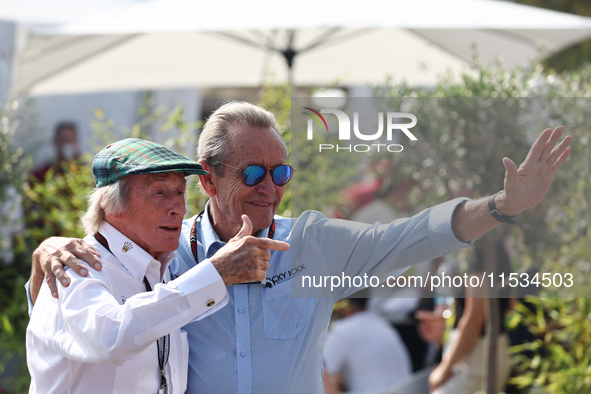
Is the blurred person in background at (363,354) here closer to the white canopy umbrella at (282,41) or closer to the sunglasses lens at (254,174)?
the white canopy umbrella at (282,41)

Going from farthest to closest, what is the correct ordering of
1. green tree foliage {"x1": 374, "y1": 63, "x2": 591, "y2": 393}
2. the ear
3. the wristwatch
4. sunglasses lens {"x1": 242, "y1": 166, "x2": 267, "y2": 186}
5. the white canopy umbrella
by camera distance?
the white canopy umbrella, green tree foliage {"x1": 374, "y1": 63, "x2": 591, "y2": 393}, the ear, sunglasses lens {"x1": 242, "y1": 166, "x2": 267, "y2": 186}, the wristwatch

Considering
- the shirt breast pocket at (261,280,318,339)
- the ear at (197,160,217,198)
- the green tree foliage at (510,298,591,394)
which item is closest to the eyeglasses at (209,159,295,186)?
the ear at (197,160,217,198)

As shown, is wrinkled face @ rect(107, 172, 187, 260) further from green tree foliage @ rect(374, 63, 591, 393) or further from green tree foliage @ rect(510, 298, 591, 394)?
green tree foliage @ rect(510, 298, 591, 394)

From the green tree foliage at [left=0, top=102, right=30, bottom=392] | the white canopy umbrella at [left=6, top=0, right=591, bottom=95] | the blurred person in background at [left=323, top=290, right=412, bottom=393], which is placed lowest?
the blurred person in background at [left=323, top=290, right=412, bottom=393]

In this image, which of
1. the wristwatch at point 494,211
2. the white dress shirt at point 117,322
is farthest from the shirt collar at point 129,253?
the wristwatch at point 494,211

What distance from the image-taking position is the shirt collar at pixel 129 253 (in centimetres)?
199

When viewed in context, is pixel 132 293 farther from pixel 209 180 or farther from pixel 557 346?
pixel 557 346

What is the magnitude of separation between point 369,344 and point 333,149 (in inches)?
102

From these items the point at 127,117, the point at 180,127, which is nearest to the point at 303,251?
the point at 180,127

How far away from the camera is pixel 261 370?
2.17m

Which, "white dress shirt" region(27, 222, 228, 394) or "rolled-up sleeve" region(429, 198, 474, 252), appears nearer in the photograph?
"white dress shirt" region(27, 222, 228, 394)

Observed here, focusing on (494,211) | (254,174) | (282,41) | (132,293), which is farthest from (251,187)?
(282,41)

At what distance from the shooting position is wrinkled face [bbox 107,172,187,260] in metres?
2.00

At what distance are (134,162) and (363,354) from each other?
3.18 meters
